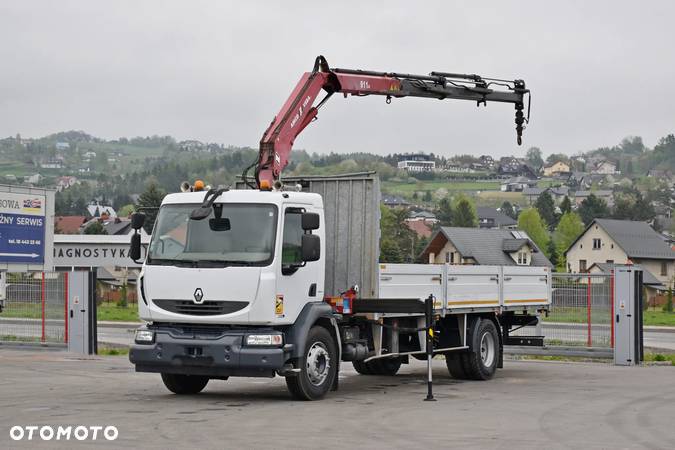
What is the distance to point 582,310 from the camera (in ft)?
88.9

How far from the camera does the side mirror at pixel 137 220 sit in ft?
51.7

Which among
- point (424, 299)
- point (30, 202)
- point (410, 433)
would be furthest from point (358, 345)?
point (30, 202)

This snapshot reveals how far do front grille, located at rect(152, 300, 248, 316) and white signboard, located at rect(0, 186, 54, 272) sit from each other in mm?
21394

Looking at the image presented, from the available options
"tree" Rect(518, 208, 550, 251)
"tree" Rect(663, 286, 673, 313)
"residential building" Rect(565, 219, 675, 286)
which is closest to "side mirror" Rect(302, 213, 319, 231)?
"tree" Rect(663, 286, 673, 313)

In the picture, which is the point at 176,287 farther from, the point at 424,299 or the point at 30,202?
the point at 30,202

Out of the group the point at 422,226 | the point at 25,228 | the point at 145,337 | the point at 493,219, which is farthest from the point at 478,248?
the point at 493,219

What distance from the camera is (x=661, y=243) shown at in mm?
107250

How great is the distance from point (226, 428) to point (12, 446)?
249 cm

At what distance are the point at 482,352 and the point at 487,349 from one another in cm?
25

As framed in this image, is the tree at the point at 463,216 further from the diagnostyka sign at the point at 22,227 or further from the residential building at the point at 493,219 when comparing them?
the diagnostyka sign at the point at 22,227

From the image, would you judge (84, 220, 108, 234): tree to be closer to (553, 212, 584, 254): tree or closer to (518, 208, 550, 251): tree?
(518, 208, 550, 251): tree

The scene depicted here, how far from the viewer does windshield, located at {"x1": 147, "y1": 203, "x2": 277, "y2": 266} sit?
15.3 metres


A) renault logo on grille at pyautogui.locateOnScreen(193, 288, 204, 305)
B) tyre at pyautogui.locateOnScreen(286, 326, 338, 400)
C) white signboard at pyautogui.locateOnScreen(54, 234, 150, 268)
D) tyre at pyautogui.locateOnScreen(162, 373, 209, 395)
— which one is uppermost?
white signboard at pyautogui.locateOnScreen(54, 234, 150, 268)

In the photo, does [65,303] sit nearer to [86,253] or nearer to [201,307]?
[201,307]
